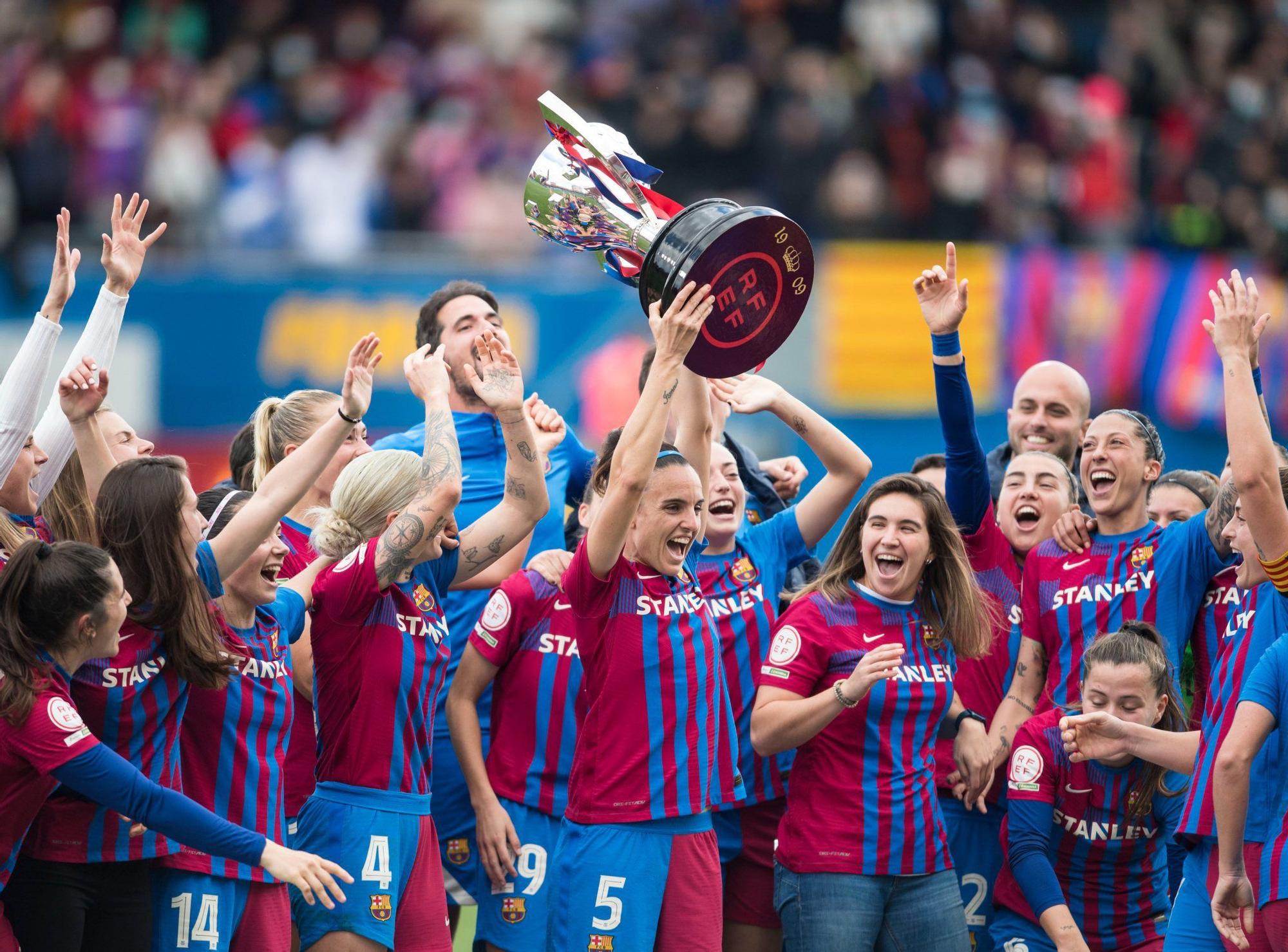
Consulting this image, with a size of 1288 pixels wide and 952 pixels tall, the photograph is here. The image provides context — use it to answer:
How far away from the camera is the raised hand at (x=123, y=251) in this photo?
5281 mm

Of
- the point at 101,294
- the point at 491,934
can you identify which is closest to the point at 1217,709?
the point at 491,934

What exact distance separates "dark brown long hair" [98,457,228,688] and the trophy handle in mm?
1478

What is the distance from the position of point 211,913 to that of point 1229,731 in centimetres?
287

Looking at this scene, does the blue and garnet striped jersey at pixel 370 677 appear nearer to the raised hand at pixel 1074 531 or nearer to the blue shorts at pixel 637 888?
the blue shorts at pixel 637 888

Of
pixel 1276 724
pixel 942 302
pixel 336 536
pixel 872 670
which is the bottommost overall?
pixel 1276 724

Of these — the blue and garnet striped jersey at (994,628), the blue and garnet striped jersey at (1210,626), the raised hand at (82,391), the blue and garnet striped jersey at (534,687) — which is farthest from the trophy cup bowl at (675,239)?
the blue and garnet striped jersey at (1210,626)

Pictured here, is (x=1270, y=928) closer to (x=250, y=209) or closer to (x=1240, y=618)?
(x=1240, y=618)

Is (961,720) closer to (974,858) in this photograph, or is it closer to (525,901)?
(974,858)

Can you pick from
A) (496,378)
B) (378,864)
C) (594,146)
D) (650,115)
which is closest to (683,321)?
(594,146)

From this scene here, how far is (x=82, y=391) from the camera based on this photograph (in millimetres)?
4863

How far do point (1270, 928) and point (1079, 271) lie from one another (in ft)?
33.3

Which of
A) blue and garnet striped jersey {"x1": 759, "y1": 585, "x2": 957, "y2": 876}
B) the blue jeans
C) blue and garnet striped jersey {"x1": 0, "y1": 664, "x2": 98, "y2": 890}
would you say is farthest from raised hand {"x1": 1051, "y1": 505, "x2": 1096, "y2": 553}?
blue and garnet striped jersey {"x1": 0, "y1": 664, "x2": 98, "y2": 890}

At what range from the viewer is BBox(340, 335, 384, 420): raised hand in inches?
192

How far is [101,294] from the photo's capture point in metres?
5.28
